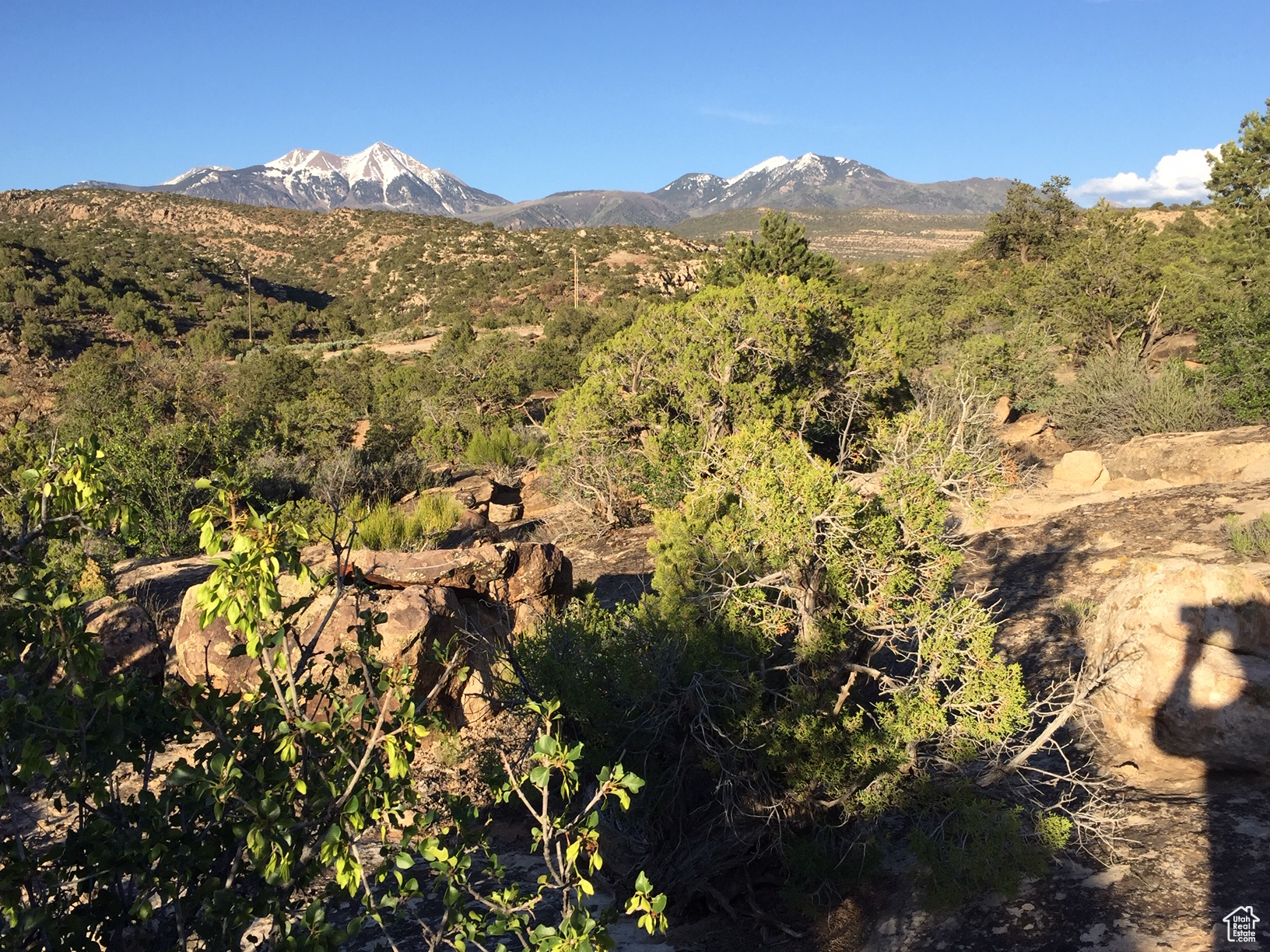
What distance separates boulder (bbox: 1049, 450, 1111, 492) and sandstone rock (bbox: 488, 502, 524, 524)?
878 centimetres

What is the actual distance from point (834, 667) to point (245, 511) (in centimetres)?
350

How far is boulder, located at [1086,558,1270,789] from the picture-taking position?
4.69 m

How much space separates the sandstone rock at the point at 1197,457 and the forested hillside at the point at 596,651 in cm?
218

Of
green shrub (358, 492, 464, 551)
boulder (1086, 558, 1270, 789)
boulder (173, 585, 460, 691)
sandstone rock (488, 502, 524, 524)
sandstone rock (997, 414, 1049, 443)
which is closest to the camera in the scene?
boulder (1086, 558, 1270, 789)

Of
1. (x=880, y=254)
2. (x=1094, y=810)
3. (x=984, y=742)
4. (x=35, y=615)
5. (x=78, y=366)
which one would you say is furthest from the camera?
(x=880, y=254)

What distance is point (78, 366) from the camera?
78.8 feet

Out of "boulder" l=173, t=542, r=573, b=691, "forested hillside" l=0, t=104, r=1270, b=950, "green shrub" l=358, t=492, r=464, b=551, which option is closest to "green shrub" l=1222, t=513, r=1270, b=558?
"forested hillside" l=0, t=104, r=1270, b=950

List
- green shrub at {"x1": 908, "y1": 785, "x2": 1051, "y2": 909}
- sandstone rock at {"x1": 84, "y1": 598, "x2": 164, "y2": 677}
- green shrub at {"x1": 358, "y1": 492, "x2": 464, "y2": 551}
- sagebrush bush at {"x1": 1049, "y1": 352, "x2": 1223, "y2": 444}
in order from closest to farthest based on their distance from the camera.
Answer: green shrub at {"x1": 908, "y1": 785, "x2": 1051, "y2": 909} → sandstone rock at {"x1": 84, "y1": 598, "x2": 164, "y2": 677} → green shrub at {"x1": 358, "y1": 492, "x2": 464, "y2": 551} → sagebrush bush at {"x1": 1049, "y1": 352, "x2": 1223, "y2": 444}

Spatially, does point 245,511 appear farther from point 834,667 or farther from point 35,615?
point 834,667

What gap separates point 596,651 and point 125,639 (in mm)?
4999

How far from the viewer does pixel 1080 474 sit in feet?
39.7

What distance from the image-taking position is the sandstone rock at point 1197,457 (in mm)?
11016

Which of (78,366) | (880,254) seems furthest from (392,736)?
(880,254)

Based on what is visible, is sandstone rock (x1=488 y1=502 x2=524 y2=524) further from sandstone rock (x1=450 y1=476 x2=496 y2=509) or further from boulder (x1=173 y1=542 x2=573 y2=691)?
boulder (x1=173 y1=542 x2=573 y2=691)
